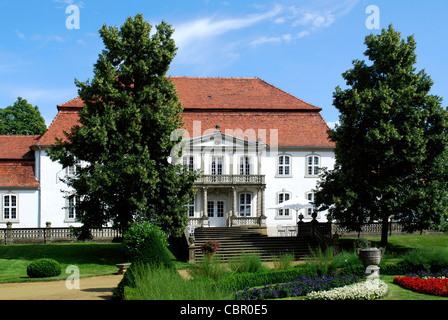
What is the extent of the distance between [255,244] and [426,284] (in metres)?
12.9

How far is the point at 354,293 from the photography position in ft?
42.3

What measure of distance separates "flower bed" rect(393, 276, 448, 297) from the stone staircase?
9.18 meters

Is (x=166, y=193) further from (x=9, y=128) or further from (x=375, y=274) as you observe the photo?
(x=9, y=128)

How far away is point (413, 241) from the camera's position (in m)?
29.2

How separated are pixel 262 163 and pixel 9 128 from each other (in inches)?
1139

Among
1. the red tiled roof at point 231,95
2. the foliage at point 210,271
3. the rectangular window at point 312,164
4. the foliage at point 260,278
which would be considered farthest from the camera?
the red tiled roof at point 231,95

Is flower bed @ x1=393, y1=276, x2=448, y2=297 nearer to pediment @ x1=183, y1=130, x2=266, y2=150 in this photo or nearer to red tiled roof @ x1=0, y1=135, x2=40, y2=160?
pediment @ x1=183, y1=130, x2=266, y2=150

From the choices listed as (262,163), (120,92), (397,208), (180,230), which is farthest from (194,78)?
(397,208)

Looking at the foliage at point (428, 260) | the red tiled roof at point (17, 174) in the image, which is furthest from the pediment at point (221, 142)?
the foliage at point (428, 260)

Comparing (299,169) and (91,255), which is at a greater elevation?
(299,169)

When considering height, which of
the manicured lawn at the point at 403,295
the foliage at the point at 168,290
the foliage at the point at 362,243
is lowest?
the manicured lawn at the point at 403,295

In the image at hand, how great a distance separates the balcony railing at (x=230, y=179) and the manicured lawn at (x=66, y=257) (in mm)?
7907

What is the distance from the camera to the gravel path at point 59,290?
14.4 meters

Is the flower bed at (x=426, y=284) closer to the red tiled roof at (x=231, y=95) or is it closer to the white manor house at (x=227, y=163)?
the white manor house at (x=227, y=163)
